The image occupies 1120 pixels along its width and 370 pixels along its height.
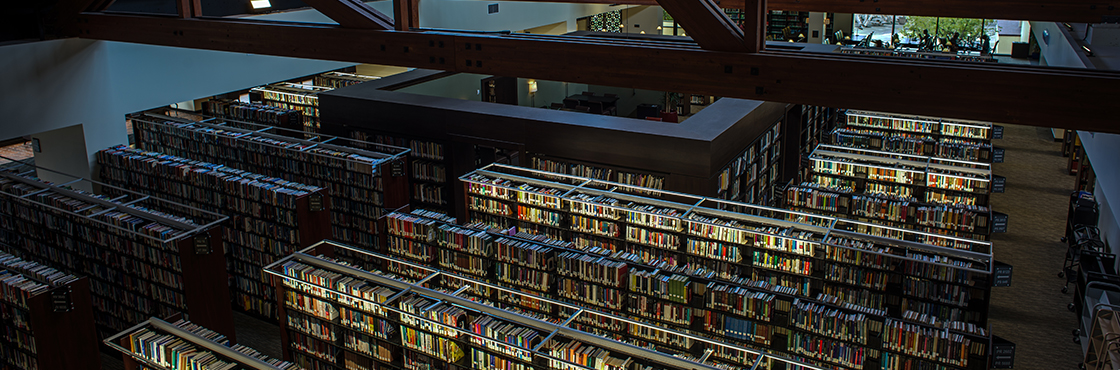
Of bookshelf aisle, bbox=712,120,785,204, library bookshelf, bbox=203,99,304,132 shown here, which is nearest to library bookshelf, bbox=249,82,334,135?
library bookshelf, bbox=203,99,304,132

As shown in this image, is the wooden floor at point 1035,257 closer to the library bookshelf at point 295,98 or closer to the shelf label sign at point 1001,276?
the shelf label sign at point 1001,276

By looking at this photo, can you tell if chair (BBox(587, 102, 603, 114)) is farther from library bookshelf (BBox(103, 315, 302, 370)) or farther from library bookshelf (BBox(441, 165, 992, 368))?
library bookshelf (BBox(103, 315, 302, 370))

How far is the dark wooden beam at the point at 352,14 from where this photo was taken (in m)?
7.98

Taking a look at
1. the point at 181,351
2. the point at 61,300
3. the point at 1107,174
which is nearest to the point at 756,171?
the point at 1107,174

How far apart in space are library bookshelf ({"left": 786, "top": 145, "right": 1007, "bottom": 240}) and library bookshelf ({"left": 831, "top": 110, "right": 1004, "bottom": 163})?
1.88ft

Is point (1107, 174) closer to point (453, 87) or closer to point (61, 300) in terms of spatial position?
point (453, 87)

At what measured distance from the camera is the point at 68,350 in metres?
6.82

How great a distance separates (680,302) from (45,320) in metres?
5.72

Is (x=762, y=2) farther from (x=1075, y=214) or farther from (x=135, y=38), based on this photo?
(x=135, y=38)

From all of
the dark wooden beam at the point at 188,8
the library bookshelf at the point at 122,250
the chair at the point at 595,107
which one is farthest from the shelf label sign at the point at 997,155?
the dark wooden beam at the point at 188,8

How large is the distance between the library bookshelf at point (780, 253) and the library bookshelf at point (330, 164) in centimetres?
135

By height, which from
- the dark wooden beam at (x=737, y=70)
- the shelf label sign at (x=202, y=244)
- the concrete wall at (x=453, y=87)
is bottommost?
the shelf label sign at (x=202, y=244)

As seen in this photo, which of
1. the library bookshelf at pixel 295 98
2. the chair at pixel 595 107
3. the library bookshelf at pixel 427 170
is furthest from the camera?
the chair at pixel 595 107

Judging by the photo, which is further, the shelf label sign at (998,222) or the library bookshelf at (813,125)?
the library bookshelf at (813,125)
